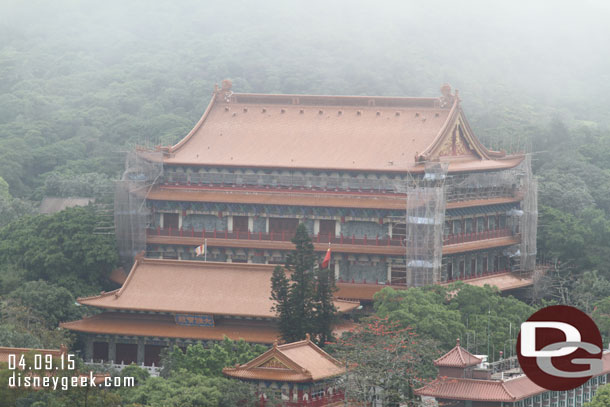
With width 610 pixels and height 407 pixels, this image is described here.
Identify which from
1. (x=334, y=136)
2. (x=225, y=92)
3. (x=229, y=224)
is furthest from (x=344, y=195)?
(x=225, y=92)

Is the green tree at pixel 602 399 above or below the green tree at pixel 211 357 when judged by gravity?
below

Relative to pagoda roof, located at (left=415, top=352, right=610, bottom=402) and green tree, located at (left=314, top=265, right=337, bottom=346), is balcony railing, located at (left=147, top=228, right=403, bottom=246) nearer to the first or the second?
green tree, located at (left=314, top=265, right=337, bottom=346)

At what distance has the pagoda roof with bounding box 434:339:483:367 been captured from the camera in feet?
163

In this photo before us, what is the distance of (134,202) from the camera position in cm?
7356

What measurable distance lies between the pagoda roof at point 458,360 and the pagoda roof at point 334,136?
881 inches

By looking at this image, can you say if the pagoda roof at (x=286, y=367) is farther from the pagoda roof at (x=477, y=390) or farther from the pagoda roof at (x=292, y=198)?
the pagoda roof at (x=292, y=198)

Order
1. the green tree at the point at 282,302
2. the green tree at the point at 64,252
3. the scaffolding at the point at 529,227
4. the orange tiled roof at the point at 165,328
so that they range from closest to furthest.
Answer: the green tree at the point at 282,302
the orange tiled roof at the point at 165,328
the green tree at the point at 64,252
the scaffolding at the point at 529,227

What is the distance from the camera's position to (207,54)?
18288 centimetres

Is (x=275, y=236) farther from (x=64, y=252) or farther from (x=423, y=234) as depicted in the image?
(x=64, y=252)

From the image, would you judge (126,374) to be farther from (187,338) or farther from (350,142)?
(350,142)

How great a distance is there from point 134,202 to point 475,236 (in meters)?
19.0

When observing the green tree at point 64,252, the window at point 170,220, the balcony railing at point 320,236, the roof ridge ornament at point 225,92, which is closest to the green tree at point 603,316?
the balcony railing at point 320,236

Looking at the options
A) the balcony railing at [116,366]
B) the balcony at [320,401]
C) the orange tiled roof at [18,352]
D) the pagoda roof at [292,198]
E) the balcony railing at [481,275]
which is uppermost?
the pagoda roof at [292,198]

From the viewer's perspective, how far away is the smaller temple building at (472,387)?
48969 millimetres
